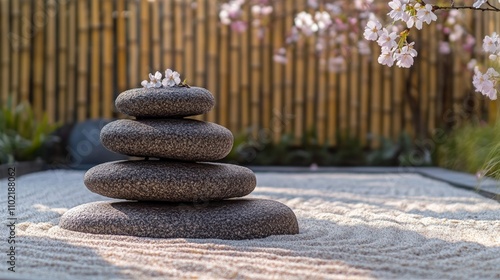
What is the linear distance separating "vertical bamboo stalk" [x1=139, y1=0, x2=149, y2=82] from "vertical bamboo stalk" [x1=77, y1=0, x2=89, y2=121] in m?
0.54

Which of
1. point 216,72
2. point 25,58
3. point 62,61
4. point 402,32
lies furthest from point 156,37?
point 402,32

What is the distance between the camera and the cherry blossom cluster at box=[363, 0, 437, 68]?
3.05 metres

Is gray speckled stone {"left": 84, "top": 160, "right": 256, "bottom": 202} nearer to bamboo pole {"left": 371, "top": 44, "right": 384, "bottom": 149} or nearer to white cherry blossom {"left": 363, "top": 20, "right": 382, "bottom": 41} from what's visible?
white cherry blossom {"left": 363, "top": 20, "right": 382, "bottom": 41}

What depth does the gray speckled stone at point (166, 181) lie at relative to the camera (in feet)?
10.1

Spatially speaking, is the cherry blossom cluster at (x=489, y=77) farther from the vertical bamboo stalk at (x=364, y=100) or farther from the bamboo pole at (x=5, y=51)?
the bamboo pole at (x=5, y=51)

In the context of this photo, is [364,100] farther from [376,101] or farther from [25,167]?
[25,167]

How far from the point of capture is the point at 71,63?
7.59m

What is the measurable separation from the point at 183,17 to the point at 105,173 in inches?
185

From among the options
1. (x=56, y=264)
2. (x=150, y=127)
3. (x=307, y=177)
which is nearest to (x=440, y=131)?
(x=307, y=177)

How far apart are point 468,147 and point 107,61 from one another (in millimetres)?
3528

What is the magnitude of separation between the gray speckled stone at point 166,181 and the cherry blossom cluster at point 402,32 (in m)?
0.80

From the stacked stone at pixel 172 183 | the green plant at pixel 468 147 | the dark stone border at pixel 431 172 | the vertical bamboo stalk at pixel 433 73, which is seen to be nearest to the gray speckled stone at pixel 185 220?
the stacked stone at pixel 172 183

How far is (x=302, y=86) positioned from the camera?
25.1 feet

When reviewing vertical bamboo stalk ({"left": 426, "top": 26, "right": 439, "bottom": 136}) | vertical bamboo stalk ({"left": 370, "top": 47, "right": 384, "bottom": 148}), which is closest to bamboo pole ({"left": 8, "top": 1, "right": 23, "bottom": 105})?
vertical bamboo stalk ({"left": 370, "top": 47, "right": 384, "bottom": 148})
